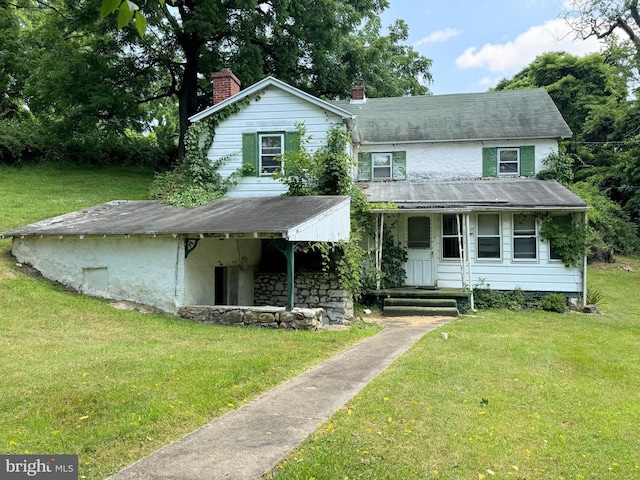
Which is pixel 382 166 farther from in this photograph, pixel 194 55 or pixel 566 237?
pixel 194 55

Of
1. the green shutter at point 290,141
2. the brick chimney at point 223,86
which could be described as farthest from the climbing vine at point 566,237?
the brick chimney at point 223,86

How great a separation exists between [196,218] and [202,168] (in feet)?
14.8

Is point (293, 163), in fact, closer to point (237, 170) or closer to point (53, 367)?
point (237, 170)

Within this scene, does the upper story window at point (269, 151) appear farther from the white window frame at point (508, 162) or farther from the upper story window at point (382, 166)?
the white window frame at point (508, 162)

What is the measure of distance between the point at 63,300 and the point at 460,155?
14784 millimetres

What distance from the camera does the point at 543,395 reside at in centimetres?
596

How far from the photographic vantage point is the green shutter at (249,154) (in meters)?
16.6

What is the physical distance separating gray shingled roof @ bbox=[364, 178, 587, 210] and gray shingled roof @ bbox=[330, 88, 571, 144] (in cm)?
186

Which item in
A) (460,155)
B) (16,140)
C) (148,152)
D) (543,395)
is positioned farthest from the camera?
(148,152)

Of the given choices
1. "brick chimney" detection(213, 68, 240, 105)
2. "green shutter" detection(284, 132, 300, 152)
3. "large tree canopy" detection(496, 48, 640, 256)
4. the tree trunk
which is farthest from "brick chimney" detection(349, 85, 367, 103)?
"large tree canopy" detection(496, 48, 640, 256)

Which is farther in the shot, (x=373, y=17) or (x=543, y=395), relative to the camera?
(x=373, y=17)

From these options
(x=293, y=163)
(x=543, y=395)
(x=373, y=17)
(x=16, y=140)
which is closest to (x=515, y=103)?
(x=293, y=163)

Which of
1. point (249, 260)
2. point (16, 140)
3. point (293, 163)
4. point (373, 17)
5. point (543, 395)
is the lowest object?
point (543, 395)

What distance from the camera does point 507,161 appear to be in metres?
18.7
